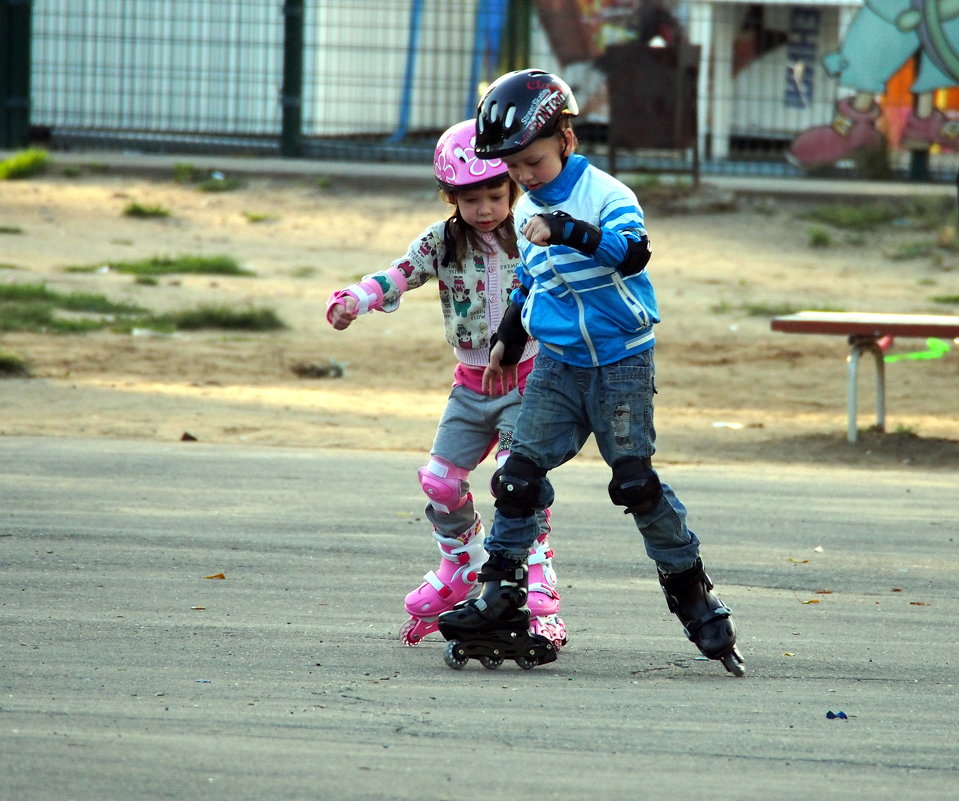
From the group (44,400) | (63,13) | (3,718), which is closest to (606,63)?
(63,13)

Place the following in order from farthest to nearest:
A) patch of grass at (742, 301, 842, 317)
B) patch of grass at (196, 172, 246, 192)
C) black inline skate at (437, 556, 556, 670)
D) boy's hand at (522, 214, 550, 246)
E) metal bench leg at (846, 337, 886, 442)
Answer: patch of grass at (196, 172, 246, 192), patch of grass at (742, 301, 842, 317), metal bench leg at (846, 337, 886, 442), black inline skate at (437, 556, 556, 670), boy's hand at (522, 214, 550, 246)

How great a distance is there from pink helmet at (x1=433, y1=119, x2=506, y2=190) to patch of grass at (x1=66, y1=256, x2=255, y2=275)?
10161 mm

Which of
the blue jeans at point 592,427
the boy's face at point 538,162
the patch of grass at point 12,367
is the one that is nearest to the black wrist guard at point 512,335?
the blue jeans at point 592,427

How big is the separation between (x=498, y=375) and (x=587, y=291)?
0.45 metres

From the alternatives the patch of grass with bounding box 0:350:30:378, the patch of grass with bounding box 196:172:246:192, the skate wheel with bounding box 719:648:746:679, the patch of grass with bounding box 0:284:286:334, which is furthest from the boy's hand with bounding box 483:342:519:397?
the patch of grass with bounding box 196:172:246:192

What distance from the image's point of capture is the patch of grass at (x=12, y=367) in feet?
33.6

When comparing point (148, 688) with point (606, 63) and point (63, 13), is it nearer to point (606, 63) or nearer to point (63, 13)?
point (606, 63)

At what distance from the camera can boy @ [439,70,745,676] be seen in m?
3.98

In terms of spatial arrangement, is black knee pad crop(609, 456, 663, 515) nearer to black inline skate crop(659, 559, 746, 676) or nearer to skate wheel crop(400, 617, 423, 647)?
black inline skate crop(659, 559, 746, 676)

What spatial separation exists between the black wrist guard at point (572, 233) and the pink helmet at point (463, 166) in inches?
22.8

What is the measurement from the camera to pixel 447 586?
179 inches

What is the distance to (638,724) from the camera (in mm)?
3617

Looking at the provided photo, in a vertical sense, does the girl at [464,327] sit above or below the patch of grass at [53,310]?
above

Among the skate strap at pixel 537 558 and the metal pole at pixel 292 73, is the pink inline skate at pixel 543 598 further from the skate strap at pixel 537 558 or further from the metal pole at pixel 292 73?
the metal pole at pixel 292 73
